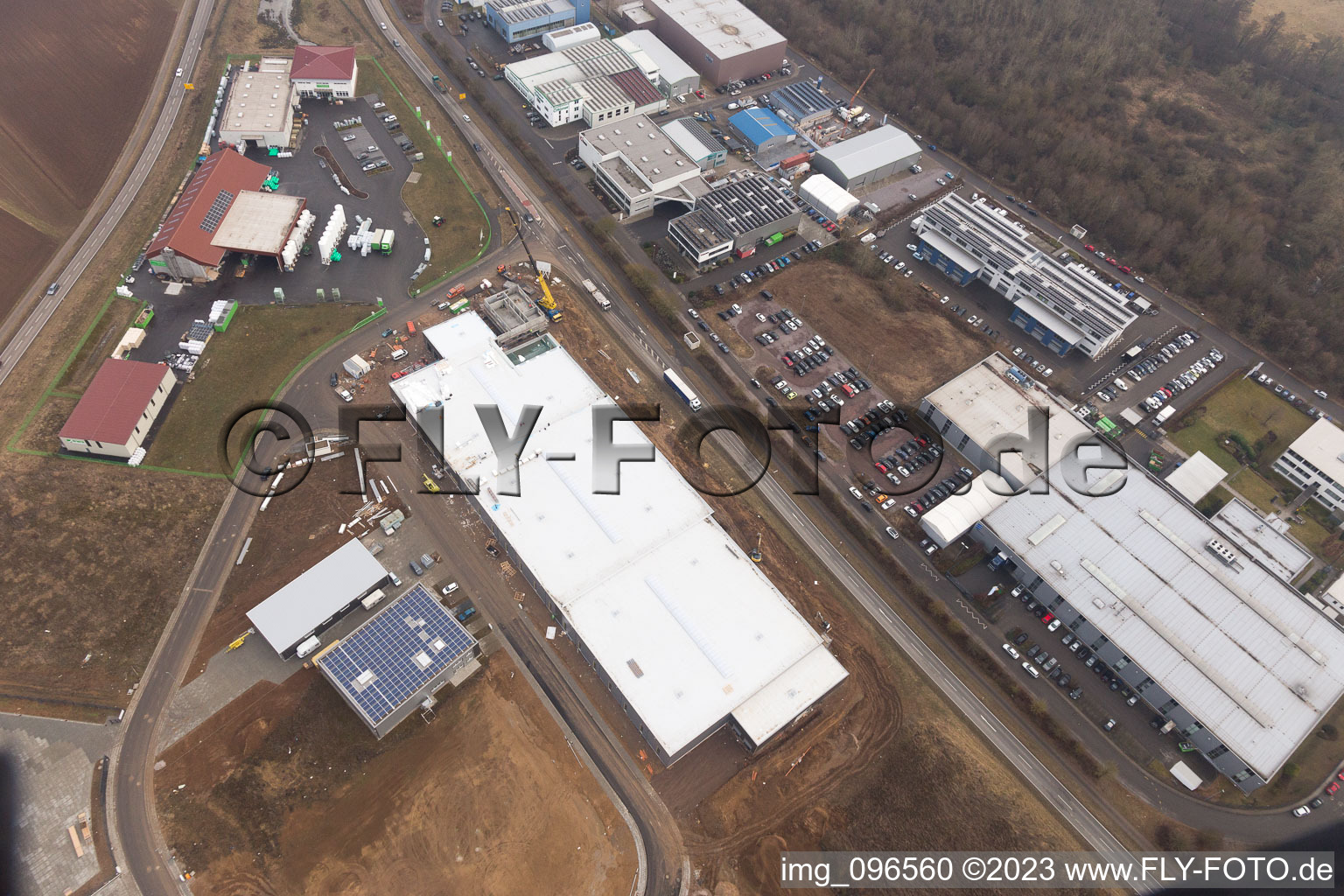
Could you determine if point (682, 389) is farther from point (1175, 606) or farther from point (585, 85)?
point (585, 85)

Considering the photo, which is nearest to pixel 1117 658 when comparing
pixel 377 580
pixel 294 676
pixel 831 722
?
pixel 831 722

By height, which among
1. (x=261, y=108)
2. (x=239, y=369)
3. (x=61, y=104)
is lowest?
(x=239, y=369)

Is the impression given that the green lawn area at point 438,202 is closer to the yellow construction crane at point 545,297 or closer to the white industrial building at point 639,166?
the yellow construction crane at point 545,297

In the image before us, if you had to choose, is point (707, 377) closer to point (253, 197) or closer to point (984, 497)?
point (984, 497)

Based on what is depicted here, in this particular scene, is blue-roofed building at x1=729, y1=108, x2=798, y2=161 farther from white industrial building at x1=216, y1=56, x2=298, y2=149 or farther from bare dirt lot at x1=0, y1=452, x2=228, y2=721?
bare dirt lot at x1=0, y1=452, x2=228, y2=721

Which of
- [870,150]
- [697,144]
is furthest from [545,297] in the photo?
[870,150]

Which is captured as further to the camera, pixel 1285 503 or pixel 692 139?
pixel 692 139
